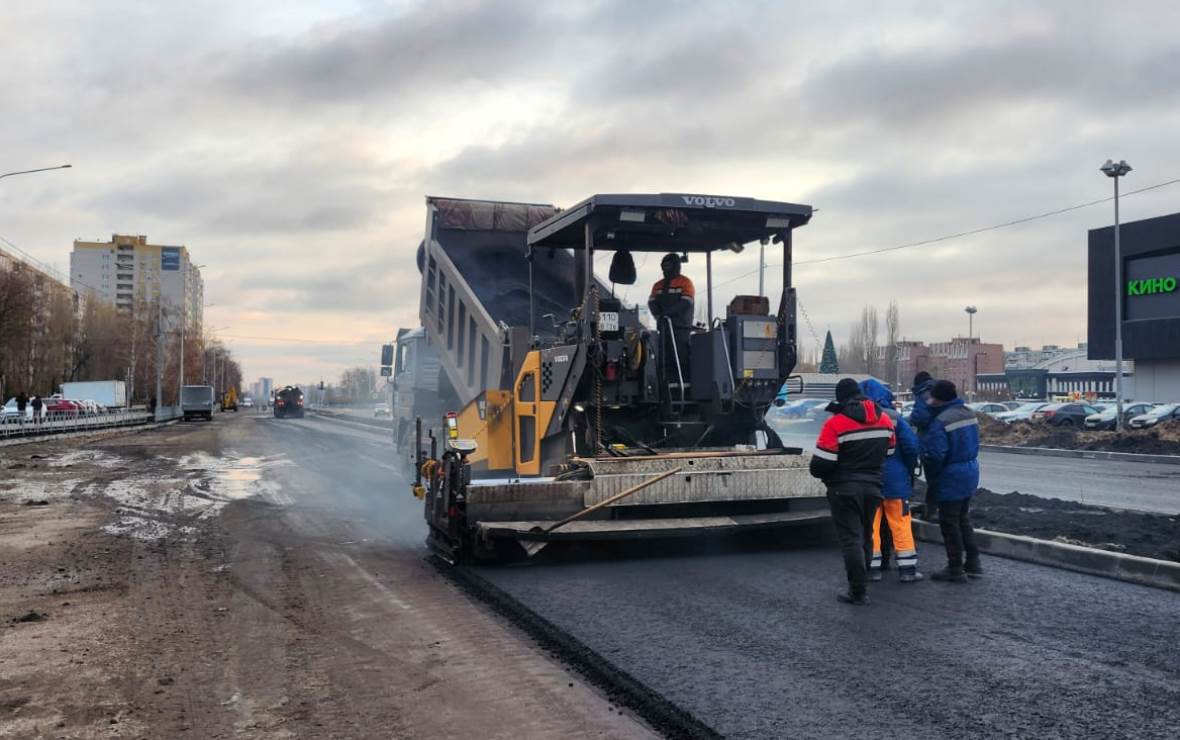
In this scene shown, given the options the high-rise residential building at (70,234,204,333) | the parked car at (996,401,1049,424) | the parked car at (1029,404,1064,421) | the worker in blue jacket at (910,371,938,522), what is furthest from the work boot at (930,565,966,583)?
the high-rise residential building at (70,234,204,333)

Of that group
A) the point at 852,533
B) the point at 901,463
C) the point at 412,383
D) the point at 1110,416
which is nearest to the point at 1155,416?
the point at 1110,416

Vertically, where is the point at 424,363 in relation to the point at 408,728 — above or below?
above

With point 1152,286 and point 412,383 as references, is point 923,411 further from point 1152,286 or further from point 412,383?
point 1152,286

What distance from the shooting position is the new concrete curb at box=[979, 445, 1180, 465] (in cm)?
2345

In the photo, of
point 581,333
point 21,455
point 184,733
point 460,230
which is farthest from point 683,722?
point 21,455

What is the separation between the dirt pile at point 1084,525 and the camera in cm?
838

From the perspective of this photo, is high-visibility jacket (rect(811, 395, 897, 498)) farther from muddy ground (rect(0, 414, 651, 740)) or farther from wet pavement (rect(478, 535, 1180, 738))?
muddy ground (rect(0, 414, 651, 740))

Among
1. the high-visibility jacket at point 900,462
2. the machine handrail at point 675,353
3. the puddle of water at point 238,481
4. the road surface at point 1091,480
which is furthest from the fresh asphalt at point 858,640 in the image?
the puddle of water at point 238,481

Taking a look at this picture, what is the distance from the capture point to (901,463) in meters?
7.37

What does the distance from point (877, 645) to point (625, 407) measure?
12.0ft

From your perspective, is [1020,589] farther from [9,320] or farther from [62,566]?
[9,320]

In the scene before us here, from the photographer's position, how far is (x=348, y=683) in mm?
4977

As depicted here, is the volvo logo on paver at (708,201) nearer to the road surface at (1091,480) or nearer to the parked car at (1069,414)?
the road surface at (1091,480)

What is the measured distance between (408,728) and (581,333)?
184 inches
